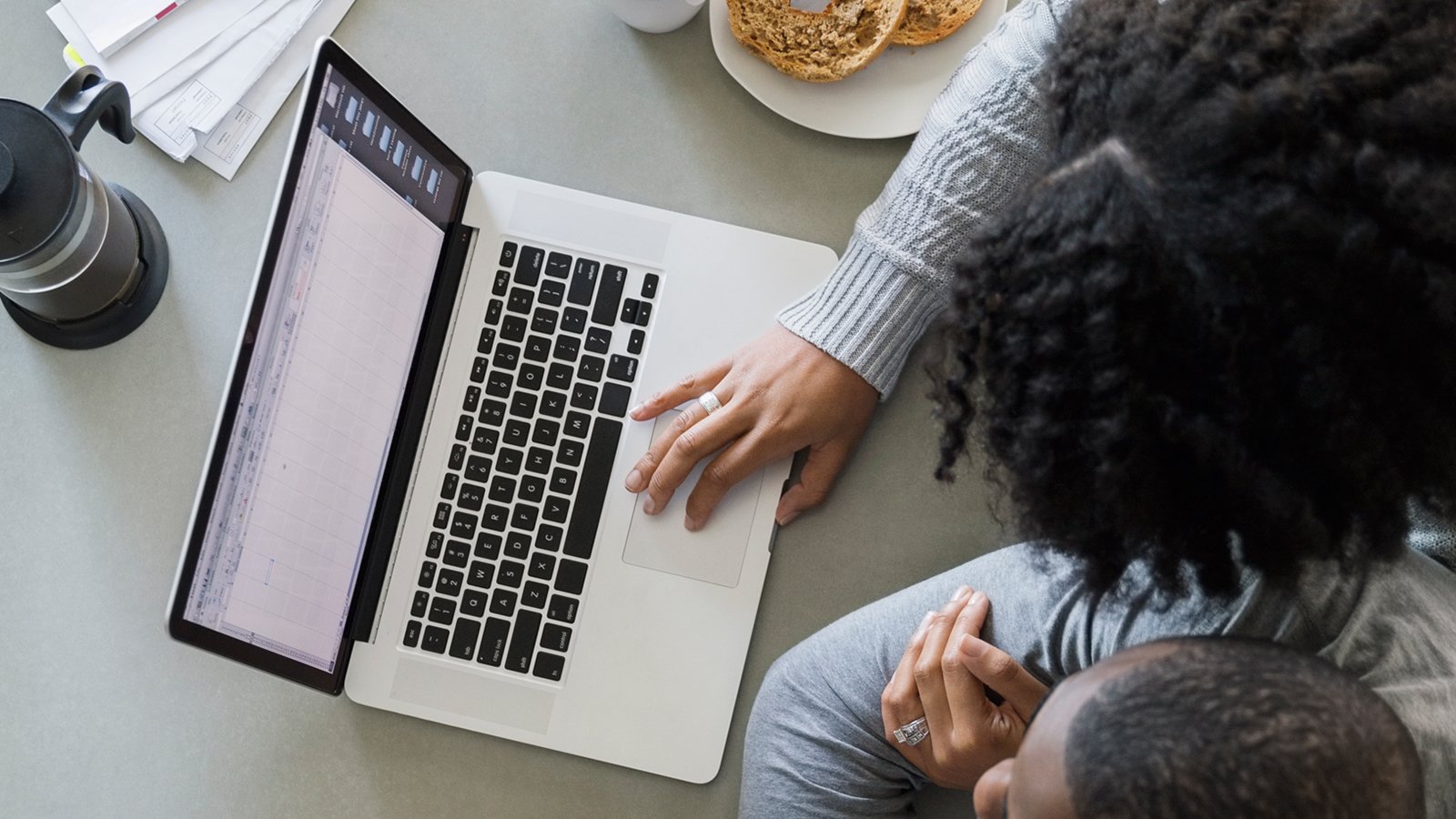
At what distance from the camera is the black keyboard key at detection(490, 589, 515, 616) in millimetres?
788

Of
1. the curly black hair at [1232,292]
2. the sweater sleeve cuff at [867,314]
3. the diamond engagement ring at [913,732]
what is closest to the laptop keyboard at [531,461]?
the sweater sleeve cuff at [867,314]

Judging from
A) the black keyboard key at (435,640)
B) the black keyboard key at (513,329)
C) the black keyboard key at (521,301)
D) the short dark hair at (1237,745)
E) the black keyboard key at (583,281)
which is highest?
the black keyboard key at (583,281)

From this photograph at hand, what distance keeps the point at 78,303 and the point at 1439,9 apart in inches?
36.4

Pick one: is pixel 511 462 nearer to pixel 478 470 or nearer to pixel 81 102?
pixel 478 470

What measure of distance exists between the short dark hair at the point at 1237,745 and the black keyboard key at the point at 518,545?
0.45 m

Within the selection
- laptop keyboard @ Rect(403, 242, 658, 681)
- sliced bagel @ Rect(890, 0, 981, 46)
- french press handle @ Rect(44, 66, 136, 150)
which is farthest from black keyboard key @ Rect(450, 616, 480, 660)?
sliced bagel @ Rect(890, 0, 981, 46)

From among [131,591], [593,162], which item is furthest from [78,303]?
[593,162]

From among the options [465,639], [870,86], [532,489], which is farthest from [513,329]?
[870,86]

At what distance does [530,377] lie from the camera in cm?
82

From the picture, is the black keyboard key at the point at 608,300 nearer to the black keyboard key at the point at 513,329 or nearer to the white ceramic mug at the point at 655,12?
the black keyboard key at the point at 513,329

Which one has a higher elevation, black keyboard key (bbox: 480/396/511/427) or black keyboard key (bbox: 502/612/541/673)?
black keyboard key (bbox: 480/396/511/427)

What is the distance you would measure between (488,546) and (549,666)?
0.34 feet

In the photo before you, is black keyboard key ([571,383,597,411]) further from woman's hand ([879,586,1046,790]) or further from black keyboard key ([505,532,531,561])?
woman's hand ([879,586,1046,790])

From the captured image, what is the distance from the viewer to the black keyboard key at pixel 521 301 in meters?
0.83
